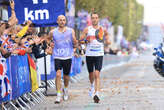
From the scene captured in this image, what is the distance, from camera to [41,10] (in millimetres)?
12812

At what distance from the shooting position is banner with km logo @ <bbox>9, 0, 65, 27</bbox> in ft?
42.1

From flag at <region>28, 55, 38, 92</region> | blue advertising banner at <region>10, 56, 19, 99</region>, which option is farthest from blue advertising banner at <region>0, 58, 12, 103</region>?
flag at <region>28, 55, 38, 92</region>

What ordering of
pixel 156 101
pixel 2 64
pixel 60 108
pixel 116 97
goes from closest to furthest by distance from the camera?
pixel 2 64 < pixel 60 108 < pixel 156 101 < pixel 116 97

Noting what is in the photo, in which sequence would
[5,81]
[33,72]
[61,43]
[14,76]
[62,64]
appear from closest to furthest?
1. [5,81]
2. [14,76]
3. [61,43]
4. [62,64]
5. [33,72]

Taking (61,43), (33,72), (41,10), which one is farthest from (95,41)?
(41,10)

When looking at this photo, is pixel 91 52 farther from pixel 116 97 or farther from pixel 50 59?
pixel 50 59

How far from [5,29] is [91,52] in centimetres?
256

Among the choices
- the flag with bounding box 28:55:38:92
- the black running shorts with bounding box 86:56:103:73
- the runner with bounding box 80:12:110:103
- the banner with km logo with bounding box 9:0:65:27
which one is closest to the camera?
the flag with bounding box 28:55:38:92

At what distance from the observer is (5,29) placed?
32.4 ft

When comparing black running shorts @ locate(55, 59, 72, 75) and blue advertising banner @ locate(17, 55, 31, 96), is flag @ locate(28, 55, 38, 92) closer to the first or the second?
blue advertising banner @ locate(17, 55, 31, 96)

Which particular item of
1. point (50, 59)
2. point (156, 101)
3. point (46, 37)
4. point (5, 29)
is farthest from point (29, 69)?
point (50, 59)

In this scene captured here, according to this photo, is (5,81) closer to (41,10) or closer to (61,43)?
(61,43)

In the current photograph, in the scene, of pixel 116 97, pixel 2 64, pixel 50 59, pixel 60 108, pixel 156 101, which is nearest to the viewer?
pixel 2 64

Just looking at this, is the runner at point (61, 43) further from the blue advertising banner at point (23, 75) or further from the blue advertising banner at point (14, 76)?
the blue advertising banner at point (14, 76)
